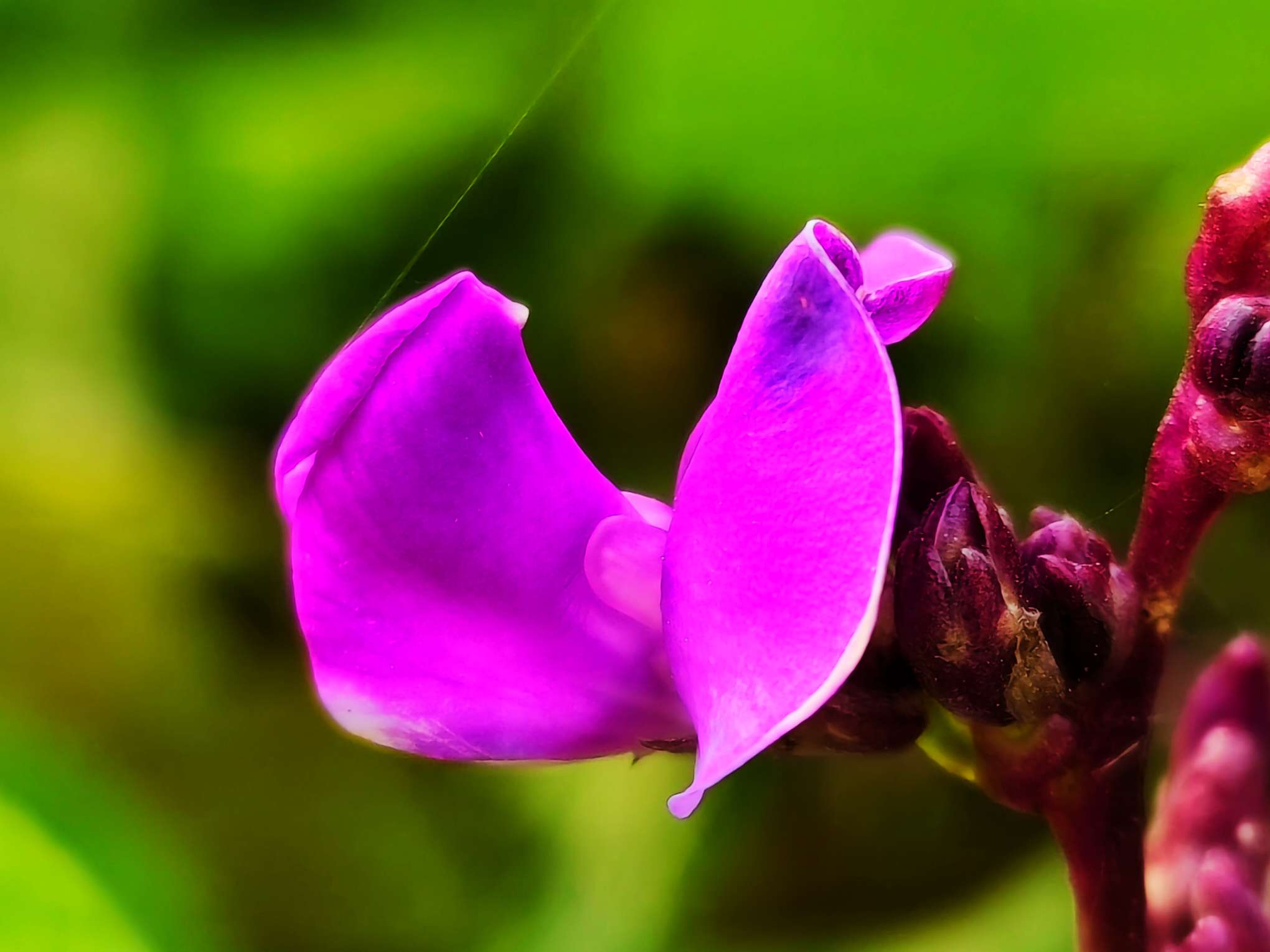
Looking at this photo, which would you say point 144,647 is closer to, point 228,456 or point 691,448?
point 228,456

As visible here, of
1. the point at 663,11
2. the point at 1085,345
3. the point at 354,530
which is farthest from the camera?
the point at 1085,345

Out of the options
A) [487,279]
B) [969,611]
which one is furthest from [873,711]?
[487,279]

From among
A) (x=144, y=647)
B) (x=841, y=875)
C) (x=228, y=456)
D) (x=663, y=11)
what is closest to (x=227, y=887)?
(x=144, y=647)

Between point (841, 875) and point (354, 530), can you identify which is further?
point (841, 875)

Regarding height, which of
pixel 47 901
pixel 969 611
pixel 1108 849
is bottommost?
pixel 47 901

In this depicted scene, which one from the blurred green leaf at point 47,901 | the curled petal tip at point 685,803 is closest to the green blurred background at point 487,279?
the blurred green leaf at point 47,901

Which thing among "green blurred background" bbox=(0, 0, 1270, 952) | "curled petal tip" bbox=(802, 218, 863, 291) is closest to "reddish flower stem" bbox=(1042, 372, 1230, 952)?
"curled petal tip" bbox=(802, 218, 863, 291)

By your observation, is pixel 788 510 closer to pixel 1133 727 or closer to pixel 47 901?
pixel 1133 727
